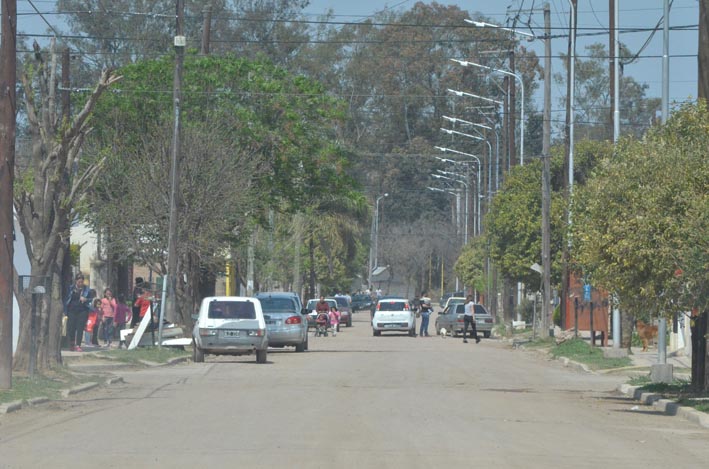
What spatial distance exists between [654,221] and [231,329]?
14.1 metres

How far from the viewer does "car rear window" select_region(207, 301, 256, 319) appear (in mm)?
30609

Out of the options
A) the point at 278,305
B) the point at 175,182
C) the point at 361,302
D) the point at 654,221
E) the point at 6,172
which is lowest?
the point at 361,302

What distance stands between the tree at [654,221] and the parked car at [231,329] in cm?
1166

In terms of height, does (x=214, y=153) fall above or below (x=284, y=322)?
above

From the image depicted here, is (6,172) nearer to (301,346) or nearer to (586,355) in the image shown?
(301,346)

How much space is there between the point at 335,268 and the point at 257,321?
61.3 metres

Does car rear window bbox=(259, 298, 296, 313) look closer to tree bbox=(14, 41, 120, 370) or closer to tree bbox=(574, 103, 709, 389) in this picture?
tree bbox=(14, 41, 120, 370)

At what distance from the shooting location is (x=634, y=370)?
94.9 ft

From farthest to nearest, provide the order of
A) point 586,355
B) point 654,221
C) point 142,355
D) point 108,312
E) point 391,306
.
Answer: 1. point 391,306
2. point 108,312
3. point 586,355
4. point 142,355
5. point 654,221

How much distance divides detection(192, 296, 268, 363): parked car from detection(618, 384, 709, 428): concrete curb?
387 inches

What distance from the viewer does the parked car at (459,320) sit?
5391 cm

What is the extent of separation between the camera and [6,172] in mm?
19156

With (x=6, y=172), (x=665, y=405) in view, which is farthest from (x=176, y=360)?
(x=665, y=405)

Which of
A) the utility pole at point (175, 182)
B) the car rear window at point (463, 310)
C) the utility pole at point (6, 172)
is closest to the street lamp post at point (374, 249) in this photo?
the car rear window at point (463, 310)
